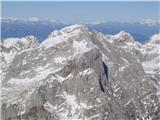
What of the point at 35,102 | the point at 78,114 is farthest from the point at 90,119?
the point at 35,102

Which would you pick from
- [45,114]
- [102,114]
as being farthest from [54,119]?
[102,114]

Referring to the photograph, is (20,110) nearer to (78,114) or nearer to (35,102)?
(35,102)

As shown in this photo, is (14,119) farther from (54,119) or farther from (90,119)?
(90,119)

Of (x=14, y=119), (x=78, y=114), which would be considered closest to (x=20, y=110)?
(x=14, y=119)

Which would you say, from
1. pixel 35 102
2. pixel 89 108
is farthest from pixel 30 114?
pixel 89 108

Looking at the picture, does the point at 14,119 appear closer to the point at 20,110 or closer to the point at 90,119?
the point at 20,110

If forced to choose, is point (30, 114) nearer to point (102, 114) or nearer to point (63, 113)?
point (63, 113)
